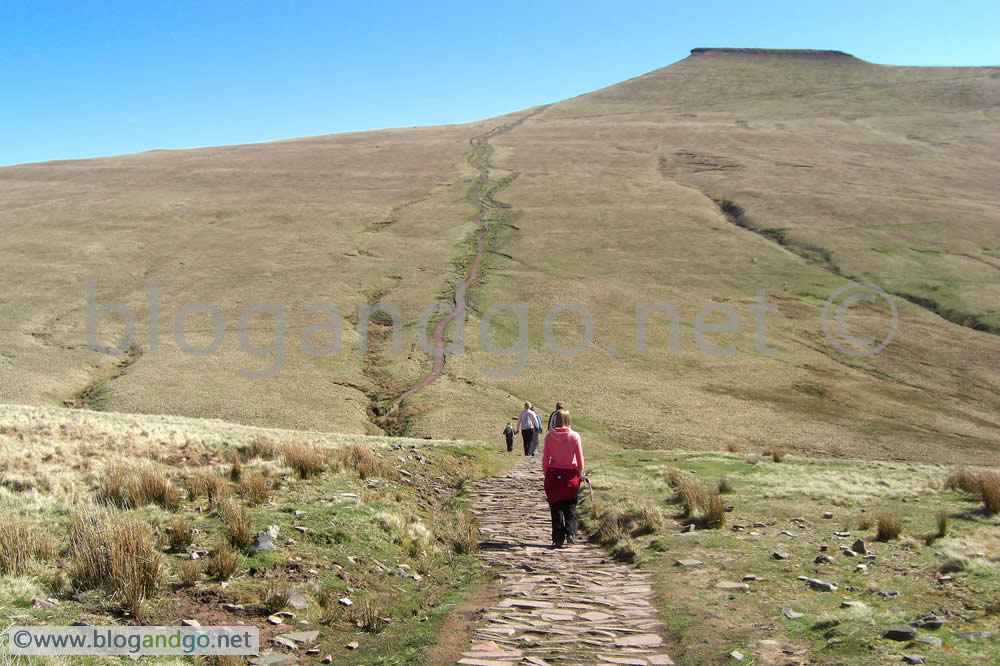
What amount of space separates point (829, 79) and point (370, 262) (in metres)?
173

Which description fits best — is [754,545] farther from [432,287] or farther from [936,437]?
[432,287]

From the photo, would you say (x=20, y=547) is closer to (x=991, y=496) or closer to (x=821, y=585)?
(x=821, y=585)

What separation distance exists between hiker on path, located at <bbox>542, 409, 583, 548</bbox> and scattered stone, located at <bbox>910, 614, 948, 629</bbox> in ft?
17.2

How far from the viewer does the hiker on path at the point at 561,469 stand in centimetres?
1093

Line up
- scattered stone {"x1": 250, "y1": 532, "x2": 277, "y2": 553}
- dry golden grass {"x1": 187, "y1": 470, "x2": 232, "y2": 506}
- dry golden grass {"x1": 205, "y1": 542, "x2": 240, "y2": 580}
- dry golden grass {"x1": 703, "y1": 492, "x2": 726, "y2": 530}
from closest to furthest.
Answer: dry golden grass {"x1": 205, "y1": 542, "x2": 240, "y2": 580} < scattered stone {"x1": 250, "y1": 532, "x2": 277, "y2": 553} < dry golden grass {"x1": 187, "y1": 470, "x2": 232, "y2": 506} < dry golden grass {"x1": 703, "y1": 492, "x2": 726, "y2": 530}

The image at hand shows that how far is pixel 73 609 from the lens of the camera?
20.6 ft

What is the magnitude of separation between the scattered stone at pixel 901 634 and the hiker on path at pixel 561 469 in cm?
532

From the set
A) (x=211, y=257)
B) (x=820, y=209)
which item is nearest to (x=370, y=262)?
(x=211, y=257)

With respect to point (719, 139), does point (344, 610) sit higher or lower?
lower

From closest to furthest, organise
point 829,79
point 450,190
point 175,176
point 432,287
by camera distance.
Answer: point 432,287, point 450,190, point 175,176, point 829,79

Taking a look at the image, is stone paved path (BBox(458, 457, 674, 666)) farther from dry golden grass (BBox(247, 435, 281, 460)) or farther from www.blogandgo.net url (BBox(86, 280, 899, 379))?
www.blogandgo.net url (BBox(86, 280, 899, 379))

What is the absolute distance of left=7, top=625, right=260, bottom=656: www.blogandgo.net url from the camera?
17.9 ft

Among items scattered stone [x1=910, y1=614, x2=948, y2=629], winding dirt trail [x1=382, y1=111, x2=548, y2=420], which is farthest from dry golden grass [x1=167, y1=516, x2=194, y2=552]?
winding dirt trail [x1=382, y1=111, x2=548, y2=420]

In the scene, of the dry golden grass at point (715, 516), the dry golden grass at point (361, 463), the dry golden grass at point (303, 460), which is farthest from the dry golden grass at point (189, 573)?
the dry golden grass at point (715, 516)
